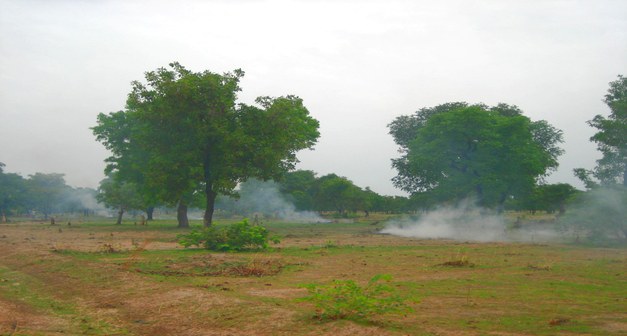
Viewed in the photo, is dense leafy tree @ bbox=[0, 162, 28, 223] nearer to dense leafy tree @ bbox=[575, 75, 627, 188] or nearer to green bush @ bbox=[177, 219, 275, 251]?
green bush @ bbox=[177, 219, 275, 251]

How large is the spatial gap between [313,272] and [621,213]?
2153 centimetres

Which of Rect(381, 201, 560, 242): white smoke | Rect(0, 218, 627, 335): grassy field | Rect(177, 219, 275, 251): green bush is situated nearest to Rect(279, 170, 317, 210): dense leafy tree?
Rect(381, 201, 560, 242): white smoke

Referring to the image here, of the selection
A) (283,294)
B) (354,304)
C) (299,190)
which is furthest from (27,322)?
(299,190)

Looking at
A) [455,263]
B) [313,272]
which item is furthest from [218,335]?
[455,263]

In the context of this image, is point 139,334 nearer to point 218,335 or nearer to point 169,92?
point 218,335

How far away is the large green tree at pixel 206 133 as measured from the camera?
110ft

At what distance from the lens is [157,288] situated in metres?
13.2

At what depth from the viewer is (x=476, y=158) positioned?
45375 mm

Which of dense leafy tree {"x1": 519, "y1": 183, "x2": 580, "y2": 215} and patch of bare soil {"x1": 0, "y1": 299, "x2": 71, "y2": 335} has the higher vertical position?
dense leafy tree {"x1": 519, "y1": 183, "x2": 580, "y2": 215}

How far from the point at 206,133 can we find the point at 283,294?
2250 centimetres

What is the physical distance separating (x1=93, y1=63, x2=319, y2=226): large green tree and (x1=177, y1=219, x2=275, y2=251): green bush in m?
8.98

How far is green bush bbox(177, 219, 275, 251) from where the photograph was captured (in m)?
24.1

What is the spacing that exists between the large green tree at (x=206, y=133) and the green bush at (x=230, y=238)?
898 cm

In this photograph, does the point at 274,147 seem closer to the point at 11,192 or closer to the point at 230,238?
the point at 230,238
